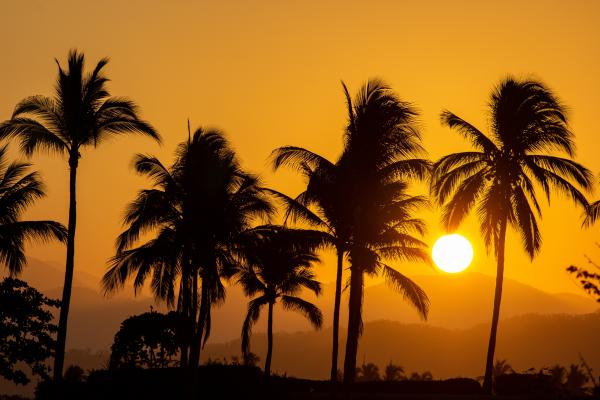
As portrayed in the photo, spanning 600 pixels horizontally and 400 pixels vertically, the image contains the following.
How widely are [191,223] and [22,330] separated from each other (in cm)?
900

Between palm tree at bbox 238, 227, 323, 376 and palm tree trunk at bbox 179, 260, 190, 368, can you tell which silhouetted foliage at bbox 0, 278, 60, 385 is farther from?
palm tree at bbox 238, 227, 323, 376

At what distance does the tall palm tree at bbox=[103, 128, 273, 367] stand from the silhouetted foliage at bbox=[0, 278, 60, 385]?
683 centimetres

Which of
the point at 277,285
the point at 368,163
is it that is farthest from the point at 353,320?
the point at 277,285

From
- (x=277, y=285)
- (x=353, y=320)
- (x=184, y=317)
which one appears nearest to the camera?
(x=353, y=320)

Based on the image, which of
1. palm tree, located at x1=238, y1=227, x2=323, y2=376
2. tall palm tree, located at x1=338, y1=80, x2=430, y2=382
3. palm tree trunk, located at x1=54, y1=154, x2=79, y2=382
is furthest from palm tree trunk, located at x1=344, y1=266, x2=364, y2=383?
palm tree, located at x1=238, y1=227, x2=323, y2=376

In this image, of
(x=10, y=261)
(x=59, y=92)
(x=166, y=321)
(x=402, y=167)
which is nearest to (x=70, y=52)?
(x=59, y=92)

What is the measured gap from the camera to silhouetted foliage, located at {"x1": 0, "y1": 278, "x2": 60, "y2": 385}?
25.5 m

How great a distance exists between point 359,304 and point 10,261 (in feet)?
48.8

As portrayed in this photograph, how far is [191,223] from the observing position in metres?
33.4

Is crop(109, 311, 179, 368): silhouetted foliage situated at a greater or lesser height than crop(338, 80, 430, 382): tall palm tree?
lesser

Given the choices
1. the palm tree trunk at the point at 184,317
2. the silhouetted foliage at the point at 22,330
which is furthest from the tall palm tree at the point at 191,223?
the silhouetted foliage at the point at 22,330

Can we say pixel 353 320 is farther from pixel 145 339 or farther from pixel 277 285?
pixel 277 285

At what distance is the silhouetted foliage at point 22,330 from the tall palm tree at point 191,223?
6832 mm

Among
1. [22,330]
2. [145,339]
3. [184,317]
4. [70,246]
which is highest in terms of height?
[70,246]
